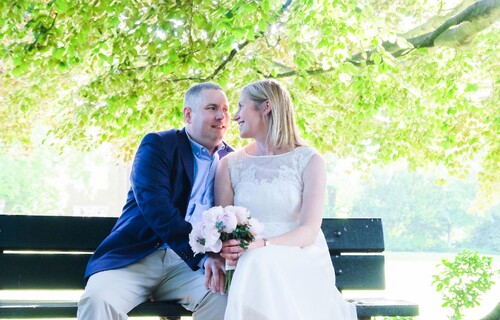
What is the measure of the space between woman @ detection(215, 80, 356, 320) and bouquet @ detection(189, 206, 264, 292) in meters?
0.05

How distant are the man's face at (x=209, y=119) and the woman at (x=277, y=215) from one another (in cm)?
12

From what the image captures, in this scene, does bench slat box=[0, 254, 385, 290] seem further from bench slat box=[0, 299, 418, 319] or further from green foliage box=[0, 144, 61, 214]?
green foliage box=[0, 144, 61, 214]

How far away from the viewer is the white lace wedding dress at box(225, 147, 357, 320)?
359cm

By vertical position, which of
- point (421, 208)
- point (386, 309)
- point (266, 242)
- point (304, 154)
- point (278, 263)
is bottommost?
point (421, 208)

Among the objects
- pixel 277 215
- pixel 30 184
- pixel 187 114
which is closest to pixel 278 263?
pixel 277 215

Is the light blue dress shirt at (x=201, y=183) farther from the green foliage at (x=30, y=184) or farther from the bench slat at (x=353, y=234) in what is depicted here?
the green foliage at (x=30, y=184)

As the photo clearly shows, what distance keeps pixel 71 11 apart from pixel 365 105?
417 cm

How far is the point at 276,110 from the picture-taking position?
4.33 metres

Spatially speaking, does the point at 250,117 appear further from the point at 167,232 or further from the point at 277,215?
the point at 167,232

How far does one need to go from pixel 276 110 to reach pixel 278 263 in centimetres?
102

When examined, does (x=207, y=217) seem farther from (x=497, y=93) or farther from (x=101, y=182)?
(x=101, y=182)

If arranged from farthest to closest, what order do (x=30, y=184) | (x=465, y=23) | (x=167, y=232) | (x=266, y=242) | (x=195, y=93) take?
(x=30, y=184) < (x=465, y=23) < (x=195, y=93) < (x=167, y=232) < (x=266, y=242)

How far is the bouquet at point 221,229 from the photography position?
358cm

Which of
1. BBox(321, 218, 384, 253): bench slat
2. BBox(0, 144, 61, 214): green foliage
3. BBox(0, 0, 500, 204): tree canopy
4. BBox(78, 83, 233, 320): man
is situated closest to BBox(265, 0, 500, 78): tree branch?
BBox(0, 0, 500, 204): tree canopy
